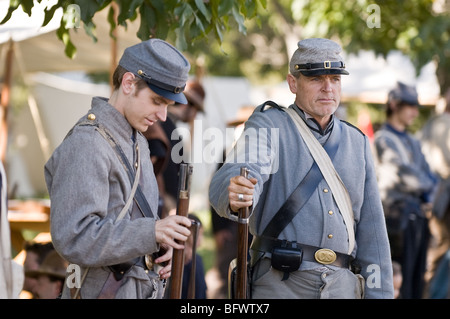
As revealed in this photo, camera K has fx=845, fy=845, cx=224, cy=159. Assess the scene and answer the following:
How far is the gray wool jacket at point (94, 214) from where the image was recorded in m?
3.10

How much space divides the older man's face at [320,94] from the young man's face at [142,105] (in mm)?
743

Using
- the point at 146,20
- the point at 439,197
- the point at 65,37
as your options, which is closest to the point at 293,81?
the point at 146,20

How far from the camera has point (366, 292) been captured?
12.7ft

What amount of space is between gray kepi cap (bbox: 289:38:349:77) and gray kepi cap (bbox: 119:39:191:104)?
24.1 inches

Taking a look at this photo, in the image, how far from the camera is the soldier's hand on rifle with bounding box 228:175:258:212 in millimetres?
3279

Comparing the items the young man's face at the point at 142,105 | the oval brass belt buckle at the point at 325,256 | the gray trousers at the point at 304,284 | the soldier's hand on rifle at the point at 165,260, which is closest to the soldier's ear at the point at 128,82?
the young man's face at the point at 142,105

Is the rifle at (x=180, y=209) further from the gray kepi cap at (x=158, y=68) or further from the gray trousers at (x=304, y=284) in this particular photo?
the gray trousers at (x=304, y=284)

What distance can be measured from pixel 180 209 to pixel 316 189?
0.76 m

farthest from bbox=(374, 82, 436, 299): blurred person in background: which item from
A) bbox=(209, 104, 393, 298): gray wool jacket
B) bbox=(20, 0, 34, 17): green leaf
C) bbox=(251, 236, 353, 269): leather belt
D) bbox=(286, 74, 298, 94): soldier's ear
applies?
bbox=(20, 0, 34, 17): green leaf

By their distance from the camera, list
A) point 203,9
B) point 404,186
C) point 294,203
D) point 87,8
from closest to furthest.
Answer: point 294,203
point 87,8
point 203,9
point 404,186

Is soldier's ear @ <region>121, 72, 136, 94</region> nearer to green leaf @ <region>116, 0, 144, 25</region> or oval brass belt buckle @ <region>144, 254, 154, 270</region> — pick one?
oval brass belt buckle @ <region>144, 254, 154, 270</region>

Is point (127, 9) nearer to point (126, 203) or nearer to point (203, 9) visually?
point (203, 9)

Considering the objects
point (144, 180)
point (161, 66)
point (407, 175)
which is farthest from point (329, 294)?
point (407, 175)

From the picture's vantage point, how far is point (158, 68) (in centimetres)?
340
